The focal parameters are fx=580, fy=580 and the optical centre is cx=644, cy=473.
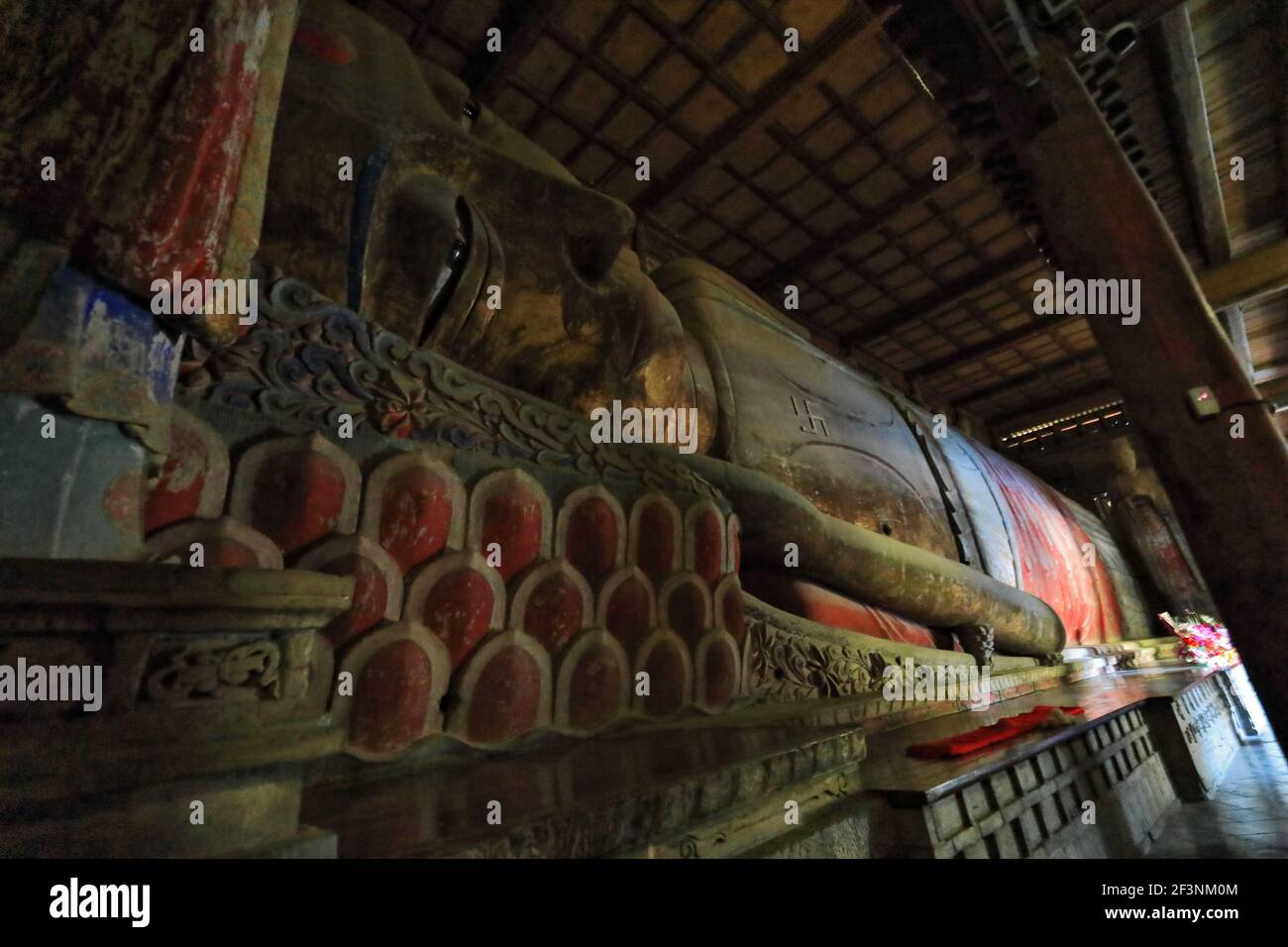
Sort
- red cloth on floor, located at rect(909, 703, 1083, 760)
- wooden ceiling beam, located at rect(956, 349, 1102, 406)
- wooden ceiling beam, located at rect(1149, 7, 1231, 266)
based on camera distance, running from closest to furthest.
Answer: red cloth on floor, located at rect(909, 703, 1083, 760) → wooden ceiling beam, located at rect(1149, 7, 1231, 266) → wooden ceiling beam, located at rect(956, 349, 1102, 406)

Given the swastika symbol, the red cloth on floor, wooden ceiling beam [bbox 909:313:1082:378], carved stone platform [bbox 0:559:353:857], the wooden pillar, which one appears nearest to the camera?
carved stone platform [bbox 0:559:353:857]

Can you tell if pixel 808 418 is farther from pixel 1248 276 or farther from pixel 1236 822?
pixel 1248 276

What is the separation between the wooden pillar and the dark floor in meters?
0.31

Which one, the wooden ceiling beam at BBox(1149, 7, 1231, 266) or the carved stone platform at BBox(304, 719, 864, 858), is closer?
the carved stone platform at BBox(304, 719, 864, 858)

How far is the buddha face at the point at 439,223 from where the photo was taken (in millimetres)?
1331

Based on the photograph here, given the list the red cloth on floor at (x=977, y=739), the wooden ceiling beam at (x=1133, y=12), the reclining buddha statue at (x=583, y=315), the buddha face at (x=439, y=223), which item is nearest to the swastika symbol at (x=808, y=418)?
the reclining buddha statue at (x=583, y=315)

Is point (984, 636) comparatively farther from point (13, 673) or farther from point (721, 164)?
point (721, 164)

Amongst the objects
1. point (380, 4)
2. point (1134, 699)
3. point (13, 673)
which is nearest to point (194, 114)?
point (13, 673)

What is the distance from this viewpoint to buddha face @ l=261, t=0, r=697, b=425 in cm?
133

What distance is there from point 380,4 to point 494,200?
3.56 m

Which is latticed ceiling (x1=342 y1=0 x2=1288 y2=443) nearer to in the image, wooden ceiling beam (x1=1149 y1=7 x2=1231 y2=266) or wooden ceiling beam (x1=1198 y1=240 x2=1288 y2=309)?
wooden ceiling beam (x1=1149 y1=7 x2=1231 y2=266)

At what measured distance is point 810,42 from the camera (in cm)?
428

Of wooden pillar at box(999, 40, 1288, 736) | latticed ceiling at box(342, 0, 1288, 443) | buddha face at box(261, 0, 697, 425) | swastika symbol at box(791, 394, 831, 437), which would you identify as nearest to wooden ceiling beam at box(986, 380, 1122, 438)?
latticed ceiling at box(342, 0, 1288, 443)

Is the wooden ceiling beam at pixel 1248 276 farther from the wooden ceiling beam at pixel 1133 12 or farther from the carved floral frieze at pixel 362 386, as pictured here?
the carved floral frieze at pixel 362 386
